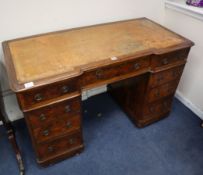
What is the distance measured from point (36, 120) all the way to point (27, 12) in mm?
743

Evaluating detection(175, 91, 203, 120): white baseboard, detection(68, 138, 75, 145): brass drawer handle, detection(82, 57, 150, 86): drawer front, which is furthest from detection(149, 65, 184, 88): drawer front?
detection(68, 138, 75, 145): brass drawer handle

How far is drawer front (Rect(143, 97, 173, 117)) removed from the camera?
1.65 metres

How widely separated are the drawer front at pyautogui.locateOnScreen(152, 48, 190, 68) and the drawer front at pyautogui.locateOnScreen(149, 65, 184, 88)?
0.06m

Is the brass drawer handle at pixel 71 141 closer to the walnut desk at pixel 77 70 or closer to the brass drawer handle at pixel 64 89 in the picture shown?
the walnut desk at pixel 77 70

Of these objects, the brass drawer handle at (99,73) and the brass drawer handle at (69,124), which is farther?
the brass drawer handle at (69,124)

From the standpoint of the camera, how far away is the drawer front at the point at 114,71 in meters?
1.18

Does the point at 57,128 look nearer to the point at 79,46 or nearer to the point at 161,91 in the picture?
the point at 79,46

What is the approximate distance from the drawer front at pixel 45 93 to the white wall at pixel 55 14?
607 mm

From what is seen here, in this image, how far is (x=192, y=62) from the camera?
182cm

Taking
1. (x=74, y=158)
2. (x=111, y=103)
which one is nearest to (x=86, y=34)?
(x=111, y=103)

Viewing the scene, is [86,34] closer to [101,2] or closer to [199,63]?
[101,2]

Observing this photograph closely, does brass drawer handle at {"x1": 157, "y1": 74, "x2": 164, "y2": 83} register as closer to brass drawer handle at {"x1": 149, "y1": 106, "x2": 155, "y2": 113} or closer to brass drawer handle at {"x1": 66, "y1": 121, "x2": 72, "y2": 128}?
brass drawer handle at {"x1": 149, "y1": 106, "x2": 155, "y2": 113}

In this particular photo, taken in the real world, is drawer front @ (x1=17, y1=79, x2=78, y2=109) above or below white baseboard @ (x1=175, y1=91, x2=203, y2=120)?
above

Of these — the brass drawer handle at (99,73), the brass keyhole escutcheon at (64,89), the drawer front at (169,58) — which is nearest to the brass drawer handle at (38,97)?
the brass keyhole escutcheon at (64,89)
